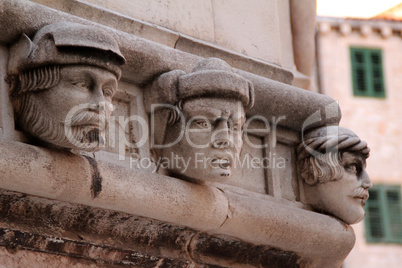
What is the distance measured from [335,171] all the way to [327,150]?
9 centimetres

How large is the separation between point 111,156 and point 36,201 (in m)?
0.34

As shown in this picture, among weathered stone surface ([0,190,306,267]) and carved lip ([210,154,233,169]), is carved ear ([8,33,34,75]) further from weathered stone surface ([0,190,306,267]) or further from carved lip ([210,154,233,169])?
carved lip ([210,154,233,169])

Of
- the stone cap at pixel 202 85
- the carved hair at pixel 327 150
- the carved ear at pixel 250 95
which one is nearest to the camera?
the stone cap at pixel 202 85

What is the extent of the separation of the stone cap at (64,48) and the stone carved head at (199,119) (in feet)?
1.16

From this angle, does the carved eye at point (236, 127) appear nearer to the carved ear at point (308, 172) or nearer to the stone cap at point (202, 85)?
the stone cap at point (202, 85)

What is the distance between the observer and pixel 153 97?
3.10m

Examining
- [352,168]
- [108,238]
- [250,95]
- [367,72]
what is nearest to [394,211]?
[367,72]

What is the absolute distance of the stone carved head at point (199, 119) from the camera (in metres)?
3.03

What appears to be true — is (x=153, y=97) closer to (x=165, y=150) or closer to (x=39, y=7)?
(x=165, y=150)

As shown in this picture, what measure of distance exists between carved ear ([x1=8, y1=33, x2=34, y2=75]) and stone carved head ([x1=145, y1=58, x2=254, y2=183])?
0.55 m

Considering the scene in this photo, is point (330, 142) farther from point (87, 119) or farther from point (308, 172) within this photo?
point (87, 119)

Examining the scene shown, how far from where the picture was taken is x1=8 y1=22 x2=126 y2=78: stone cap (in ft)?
8.82

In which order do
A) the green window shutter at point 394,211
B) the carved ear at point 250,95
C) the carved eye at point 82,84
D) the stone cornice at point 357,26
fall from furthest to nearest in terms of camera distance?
the stone cornice at point 357,26
the green window shutter at point 394,211
the carved ear at point 250,95
the carved eye at point 82,84

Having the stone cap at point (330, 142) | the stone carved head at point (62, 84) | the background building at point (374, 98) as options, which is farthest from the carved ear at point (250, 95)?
the background building at point (374, 98)
